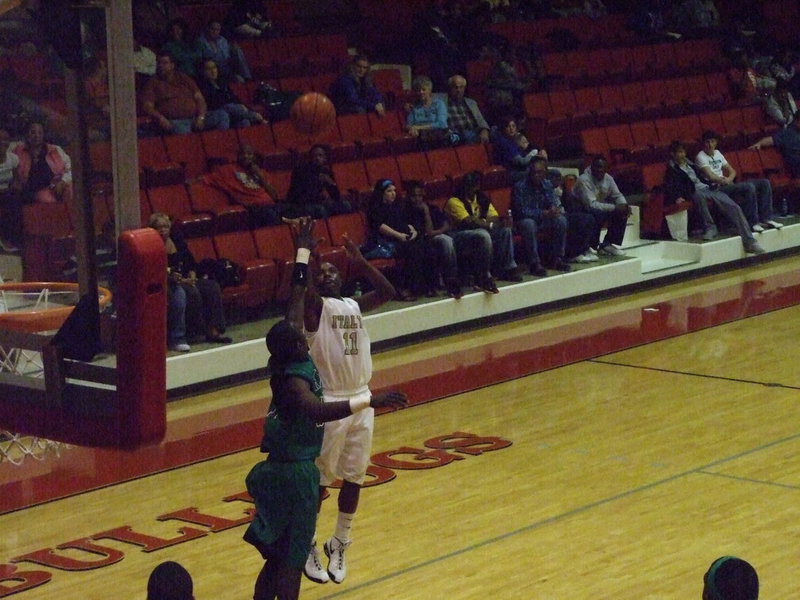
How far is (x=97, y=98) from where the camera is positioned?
311 centimetres

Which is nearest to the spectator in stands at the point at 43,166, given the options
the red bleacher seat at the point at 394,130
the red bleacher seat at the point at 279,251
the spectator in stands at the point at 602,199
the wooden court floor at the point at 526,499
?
the wooden court floor at the point at 526,499

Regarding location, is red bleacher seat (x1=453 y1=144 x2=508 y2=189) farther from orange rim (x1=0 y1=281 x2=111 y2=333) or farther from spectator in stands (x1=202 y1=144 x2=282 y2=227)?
orange rim (x1=0 y1=281 x2=111 y2=333)

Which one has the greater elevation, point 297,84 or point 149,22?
point 149,22

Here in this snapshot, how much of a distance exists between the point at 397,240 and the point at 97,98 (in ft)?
27.0

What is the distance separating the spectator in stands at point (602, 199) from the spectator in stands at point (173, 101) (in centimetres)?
363

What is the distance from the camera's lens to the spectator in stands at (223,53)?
41.5ft

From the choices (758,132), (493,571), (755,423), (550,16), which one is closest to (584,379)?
(755,423)

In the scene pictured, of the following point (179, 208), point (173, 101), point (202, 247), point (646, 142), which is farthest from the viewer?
point (646, 142)

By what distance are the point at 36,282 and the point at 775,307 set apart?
970cm

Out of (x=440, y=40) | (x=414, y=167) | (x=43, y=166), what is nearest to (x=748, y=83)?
(x=440, y=40)

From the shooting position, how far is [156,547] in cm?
668

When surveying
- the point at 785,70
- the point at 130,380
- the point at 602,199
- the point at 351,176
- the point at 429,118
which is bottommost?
the point at 602,199

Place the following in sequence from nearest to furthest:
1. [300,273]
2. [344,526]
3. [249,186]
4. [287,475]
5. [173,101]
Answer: [287,475] → [300,273] → [344,526] → [249,186] → [173,101]

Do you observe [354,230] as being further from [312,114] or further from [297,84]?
[297,84]
